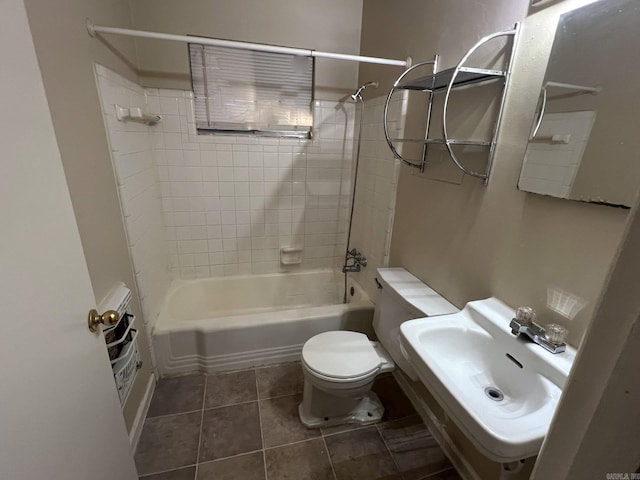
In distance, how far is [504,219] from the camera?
111 centimetres

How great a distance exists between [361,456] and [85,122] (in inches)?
75.3

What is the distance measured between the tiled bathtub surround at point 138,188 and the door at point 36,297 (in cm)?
89

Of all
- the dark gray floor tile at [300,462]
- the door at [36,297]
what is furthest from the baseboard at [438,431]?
the door at [36,297]

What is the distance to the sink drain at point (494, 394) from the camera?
101 cm

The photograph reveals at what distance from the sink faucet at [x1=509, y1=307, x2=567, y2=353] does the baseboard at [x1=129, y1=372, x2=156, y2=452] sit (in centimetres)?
167

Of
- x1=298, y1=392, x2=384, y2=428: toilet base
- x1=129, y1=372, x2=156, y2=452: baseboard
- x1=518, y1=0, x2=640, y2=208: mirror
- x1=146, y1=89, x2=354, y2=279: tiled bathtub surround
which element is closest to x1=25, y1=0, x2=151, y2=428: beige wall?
x1=129, y1=372, x2=156, y2=452: baseboard

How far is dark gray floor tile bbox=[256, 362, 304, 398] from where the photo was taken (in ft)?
5.99

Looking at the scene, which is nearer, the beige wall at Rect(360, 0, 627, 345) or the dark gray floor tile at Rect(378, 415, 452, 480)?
the beige wall at Rect(360, 0, 627, 345)

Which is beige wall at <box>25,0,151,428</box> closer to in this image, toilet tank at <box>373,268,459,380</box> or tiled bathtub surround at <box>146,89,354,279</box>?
tiled bathtub surround at <box>146,89,354,279</box>

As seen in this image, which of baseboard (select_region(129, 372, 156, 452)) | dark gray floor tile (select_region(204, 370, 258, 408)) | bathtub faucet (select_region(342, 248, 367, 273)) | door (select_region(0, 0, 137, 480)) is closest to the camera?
door (select_region(0, 0, 137, 480))

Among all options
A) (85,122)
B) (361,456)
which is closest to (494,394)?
(361,456)

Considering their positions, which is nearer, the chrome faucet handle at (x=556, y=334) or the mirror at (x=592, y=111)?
the mirror at (x=592, y=111)

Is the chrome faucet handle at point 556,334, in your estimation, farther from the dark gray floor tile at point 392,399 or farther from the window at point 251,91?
the window at point 251,91

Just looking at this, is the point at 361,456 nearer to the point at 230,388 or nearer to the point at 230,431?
the point at 230,431
